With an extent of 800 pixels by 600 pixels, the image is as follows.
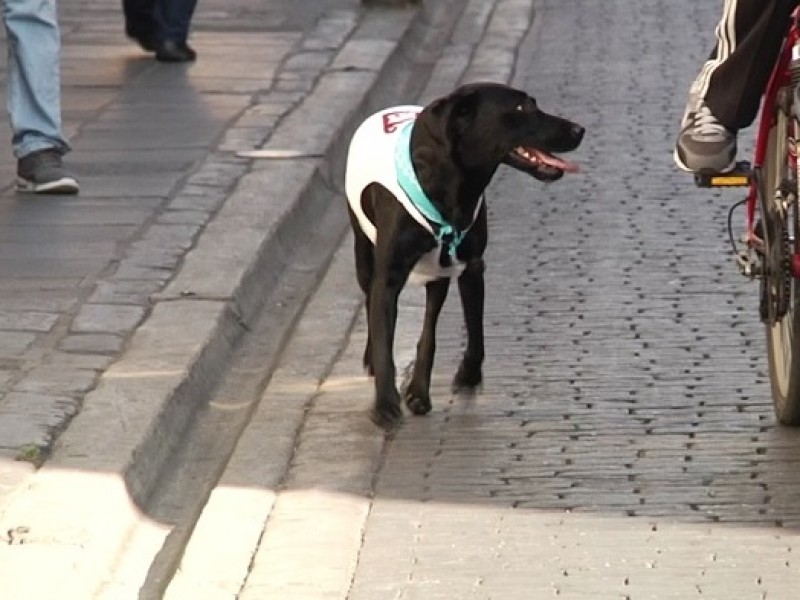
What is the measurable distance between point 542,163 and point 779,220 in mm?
693

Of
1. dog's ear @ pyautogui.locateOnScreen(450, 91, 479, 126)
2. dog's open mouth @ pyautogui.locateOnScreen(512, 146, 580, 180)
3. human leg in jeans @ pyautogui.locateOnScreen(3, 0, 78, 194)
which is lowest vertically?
human leg in jeans @ pyautogui.locateOnScreen(3, 0, 78, 194)

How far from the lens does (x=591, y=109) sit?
1102 centimetres

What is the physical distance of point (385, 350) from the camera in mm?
6395

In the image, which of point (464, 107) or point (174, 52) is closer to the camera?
point (464, 107)

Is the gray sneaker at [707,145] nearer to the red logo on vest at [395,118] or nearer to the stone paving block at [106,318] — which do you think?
the red logo on vest at [395,118]

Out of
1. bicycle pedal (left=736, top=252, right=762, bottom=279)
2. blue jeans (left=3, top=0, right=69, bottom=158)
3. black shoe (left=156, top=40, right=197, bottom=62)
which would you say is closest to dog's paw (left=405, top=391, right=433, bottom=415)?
bicycle pedal (left=736, top=252, right=762, bottom=279)

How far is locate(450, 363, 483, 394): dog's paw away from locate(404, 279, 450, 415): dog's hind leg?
0.10m

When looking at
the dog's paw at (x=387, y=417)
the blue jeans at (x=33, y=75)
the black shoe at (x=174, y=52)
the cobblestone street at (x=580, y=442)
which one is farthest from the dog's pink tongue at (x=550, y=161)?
the black shoe at (x=174, y=52)

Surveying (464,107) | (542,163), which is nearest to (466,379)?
(542,163)

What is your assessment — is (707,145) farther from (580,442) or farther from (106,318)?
(106,318)

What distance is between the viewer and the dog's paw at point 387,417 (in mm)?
6348

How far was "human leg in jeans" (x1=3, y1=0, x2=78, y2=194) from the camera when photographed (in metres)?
8.69

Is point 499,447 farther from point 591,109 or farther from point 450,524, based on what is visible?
point 591,109

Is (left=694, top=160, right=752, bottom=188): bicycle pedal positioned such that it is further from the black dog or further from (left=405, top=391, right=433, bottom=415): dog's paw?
(left=405, top=391, right=433, bottom=415): dog's paw
